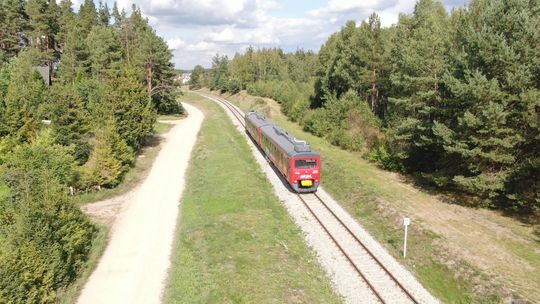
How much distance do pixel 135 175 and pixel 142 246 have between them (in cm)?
1426

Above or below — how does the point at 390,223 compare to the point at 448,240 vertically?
below

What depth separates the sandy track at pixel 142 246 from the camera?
16.2 meters

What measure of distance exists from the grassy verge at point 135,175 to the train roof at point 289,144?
37.1 feet

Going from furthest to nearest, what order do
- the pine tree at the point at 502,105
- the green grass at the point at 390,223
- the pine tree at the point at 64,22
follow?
the pine tree at the point at 64,22
the pine tree at the point at 502,105
the green grass at the point at 390,223

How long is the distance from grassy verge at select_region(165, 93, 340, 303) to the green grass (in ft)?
14.3

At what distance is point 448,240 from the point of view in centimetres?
1989

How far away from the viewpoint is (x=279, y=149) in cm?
3061

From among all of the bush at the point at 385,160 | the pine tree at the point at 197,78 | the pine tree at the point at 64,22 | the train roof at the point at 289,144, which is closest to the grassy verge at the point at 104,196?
the train roof at the point at 289,144

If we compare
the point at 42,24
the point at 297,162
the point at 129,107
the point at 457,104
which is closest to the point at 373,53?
the point at 457,104

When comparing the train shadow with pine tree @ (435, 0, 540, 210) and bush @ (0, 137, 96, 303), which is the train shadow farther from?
bush @ (0, 137, 96, 303)

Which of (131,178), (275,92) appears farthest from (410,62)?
(275,92)

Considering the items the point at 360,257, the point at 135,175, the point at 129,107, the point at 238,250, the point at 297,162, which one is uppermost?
the point at 129,107

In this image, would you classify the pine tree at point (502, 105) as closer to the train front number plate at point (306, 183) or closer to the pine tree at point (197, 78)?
the train front number plate at point (306, 183)

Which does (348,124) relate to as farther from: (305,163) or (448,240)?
(448,240)
